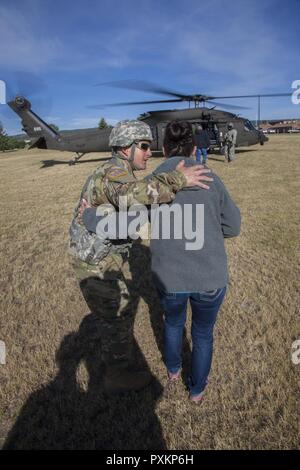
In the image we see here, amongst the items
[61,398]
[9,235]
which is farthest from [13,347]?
[9,235]

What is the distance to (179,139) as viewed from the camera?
2156 mm

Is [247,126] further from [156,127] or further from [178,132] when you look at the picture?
[178,132]

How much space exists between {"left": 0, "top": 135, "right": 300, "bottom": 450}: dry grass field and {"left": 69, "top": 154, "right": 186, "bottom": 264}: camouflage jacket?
1.45m

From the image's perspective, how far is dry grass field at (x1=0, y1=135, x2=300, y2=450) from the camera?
2.54 metres

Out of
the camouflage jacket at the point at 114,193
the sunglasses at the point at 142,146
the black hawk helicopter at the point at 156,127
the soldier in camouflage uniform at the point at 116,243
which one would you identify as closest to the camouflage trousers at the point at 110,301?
the soldier in camouflage uniform at the point at 116,243

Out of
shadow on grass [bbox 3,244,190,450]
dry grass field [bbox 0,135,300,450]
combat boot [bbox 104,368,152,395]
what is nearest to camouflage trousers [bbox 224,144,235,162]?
dry grass field [bbox 0,135,300,450]

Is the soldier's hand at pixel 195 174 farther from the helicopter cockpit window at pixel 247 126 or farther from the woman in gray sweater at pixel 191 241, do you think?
the helicopter cockpit window at pixel 247 126

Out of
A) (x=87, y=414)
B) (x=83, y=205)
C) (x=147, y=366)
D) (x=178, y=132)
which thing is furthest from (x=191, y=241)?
(x=87, y=414)

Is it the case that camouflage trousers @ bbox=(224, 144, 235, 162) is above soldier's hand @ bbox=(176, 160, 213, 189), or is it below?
above

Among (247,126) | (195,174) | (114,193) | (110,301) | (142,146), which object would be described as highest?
(247,126)

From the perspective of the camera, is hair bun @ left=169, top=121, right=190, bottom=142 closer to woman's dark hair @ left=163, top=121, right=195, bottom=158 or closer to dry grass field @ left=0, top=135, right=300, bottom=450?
woman's dark hair @ left=163, top=121, right=195, bottom=158

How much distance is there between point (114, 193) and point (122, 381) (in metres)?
1.93

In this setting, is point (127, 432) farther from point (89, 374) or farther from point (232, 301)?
point (232, 301)
